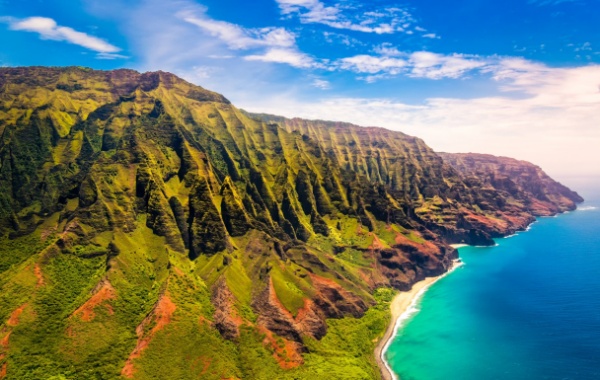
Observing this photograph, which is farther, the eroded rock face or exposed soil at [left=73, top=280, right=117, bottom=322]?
the eroded rock face

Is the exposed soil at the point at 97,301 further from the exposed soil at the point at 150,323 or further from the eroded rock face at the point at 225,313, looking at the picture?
the eroded rock face at the point at 225,313

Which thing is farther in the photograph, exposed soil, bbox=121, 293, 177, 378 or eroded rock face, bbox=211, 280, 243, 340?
eroded rock face, bbox=211, 280, 243, 340

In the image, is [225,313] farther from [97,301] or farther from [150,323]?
[97,301]

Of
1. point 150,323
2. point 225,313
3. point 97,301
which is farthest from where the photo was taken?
point 225,313

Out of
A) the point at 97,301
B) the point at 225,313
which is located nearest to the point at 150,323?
the point at 97,301

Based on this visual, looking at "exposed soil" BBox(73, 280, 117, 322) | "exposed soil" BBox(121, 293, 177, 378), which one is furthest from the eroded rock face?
"exposed soil" BBox(73, 280, 117, 322)

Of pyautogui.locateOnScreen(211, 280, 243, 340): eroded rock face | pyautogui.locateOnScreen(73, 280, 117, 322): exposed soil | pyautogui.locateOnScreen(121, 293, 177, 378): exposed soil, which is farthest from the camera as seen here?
pyautogui.locateOnScreen(211, 280, 243, 340): eroded rock face

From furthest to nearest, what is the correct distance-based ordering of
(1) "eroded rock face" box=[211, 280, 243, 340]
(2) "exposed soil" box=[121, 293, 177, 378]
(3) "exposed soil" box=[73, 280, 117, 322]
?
(1) "eroded rock face" box=[211, 280, 243, 340] < (3) "exposed soil" box=[73, 280, 117, 322] < (2) "exposed soil" box=[121, 293, 177, 378]

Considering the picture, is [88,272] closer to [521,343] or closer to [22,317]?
[22,317]

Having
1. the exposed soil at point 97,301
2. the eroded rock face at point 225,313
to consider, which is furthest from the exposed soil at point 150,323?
the eroded rock face at point 225,313

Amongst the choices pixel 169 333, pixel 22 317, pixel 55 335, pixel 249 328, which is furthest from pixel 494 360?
pixel 22 317

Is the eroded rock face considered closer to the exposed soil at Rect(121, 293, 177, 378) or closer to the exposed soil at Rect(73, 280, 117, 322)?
the exposed soil at Rect(121, 293, 177, 378)
